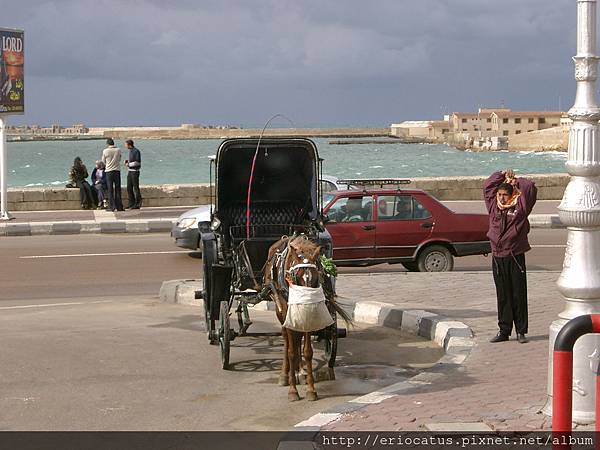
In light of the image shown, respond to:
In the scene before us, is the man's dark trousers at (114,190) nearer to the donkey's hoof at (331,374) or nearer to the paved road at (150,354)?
the paved road at (150,354)

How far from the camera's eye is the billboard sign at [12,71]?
26.2 metres

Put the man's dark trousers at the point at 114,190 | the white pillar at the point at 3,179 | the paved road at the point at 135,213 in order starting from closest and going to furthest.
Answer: the white pillar at the point at 3,179, the paved road at the point at 135,213, the man's dark trousers at the point at 114,190

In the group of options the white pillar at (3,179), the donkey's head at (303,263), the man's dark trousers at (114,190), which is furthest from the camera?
the man's dark trousers at (114,190)

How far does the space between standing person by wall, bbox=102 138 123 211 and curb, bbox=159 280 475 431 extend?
1207 centimetres

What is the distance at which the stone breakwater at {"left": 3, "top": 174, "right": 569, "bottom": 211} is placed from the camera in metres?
28.8

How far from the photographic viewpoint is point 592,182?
7809 mm

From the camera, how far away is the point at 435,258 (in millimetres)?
16688

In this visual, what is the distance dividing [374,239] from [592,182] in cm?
864

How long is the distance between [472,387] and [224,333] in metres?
2.51

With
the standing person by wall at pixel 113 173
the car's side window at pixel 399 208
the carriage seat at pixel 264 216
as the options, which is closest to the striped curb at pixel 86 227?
the standing person by wall at pixel 113 173

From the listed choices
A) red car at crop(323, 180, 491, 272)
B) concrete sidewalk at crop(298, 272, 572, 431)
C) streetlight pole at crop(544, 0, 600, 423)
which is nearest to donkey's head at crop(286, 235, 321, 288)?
concrete sidewalk at crop(298, 272, 572, 431)

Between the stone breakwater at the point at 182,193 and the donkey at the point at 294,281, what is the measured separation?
19.9m

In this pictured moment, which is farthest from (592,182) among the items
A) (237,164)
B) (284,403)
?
(237,164)

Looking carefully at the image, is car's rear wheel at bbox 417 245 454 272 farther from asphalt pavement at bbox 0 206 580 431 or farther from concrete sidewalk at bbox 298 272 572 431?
concrete sidewalk at bbox 298 272 572 431
